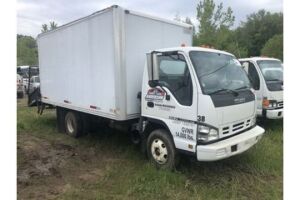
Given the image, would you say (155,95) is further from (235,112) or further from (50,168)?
(50,168)

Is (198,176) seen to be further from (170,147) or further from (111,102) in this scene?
(111,102)

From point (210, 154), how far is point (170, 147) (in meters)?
0.82

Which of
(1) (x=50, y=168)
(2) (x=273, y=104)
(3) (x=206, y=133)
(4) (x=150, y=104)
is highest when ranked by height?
(4) (x=150, y=104)

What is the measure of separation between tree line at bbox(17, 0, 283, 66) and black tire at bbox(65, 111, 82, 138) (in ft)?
8.09

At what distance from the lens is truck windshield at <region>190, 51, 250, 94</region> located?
15.4 ft

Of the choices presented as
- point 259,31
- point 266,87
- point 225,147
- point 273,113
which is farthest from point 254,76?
point 259,31

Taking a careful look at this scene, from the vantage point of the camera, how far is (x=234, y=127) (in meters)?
4.86

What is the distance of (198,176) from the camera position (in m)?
Answer: 5.08

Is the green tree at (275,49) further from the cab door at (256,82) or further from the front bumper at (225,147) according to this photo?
the front bumper at (225,147)

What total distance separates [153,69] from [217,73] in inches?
44.2

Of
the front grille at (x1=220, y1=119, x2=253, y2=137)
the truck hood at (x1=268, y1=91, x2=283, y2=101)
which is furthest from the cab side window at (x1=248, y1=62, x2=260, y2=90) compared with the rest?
the front grille at (x1=220, y1=119, x2=253, y2=137)

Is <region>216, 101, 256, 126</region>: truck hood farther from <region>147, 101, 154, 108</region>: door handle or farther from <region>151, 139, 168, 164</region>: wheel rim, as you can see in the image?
<region>147, 101, 154, 108</region>: door handle

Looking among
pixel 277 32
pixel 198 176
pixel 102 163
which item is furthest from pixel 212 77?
pixel 277 32

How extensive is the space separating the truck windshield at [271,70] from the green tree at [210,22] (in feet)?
39.6
